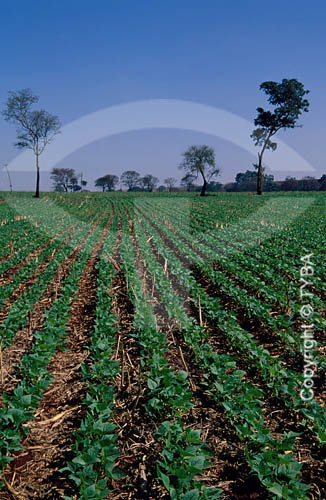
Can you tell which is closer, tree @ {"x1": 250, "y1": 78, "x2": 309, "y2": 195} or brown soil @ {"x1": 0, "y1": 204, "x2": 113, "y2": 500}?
brown soil @ {"x1": 0, "y1": 204, "x2": 113, "y2": 500}

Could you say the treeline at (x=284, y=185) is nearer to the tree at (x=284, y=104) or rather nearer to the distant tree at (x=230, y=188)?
the distant tree at (x=230, y=188)

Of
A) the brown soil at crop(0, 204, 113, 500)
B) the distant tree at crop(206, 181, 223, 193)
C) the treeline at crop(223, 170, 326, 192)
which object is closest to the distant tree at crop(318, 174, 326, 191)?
the treeline at crop(223, 170, 326, 192)

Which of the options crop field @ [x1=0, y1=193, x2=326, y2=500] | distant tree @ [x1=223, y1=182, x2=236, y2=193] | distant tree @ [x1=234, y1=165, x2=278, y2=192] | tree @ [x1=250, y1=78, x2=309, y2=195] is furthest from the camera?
distant tree @ [x1=223, y1=182, x2=236, y2=193]

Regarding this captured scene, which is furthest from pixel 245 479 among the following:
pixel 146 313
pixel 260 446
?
pixel 146 313

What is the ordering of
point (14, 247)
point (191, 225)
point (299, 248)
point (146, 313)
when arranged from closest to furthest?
point (146, 313)
point (299, 248)
point (14, 247)
point (191, 225)

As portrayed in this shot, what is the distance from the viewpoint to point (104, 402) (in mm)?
3195

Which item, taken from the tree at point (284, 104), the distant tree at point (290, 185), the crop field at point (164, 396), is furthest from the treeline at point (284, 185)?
the crop field at point (164, 396)

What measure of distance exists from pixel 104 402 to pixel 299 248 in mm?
9605

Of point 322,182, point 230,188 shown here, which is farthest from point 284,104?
point 230,188

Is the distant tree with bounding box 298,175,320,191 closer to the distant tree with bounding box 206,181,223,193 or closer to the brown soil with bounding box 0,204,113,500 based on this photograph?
the distant tree with bounding box 206,181,223,193

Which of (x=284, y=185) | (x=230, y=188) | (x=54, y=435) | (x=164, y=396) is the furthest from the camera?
(x=230, y=188)

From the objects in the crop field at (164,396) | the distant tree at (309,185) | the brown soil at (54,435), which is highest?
the distant tree at (309,185)

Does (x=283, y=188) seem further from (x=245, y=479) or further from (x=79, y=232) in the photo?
(x=245, y=479)

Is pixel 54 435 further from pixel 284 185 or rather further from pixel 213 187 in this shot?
pixel 213 187
